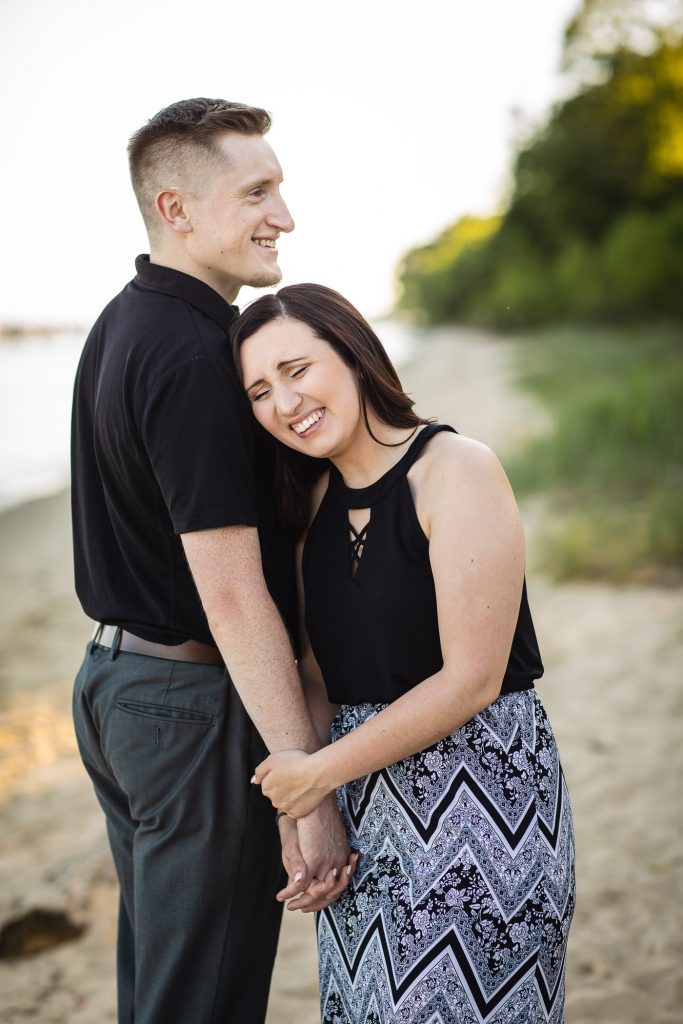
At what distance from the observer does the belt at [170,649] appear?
2.21 m

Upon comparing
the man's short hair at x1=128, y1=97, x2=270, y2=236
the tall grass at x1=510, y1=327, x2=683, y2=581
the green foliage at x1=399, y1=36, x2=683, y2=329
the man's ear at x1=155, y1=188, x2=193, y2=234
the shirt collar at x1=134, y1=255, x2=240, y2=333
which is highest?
the green foliage at x1=399, y1=36, x2=683, y2=329

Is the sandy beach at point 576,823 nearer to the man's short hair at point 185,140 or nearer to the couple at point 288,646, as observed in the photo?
the couple at point 288,646

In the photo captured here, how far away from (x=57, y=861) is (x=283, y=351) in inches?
132

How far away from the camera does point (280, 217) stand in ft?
7.42

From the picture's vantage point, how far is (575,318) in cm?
3512

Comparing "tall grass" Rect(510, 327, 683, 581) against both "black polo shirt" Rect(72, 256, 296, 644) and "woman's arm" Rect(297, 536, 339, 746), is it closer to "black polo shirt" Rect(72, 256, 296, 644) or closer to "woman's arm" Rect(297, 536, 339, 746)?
"woman's arm" Rect(297, 536, 339, 746)

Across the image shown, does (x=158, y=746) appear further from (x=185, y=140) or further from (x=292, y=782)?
(x=185, y=140)

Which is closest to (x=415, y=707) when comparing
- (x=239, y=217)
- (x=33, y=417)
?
(x=239, y=217)

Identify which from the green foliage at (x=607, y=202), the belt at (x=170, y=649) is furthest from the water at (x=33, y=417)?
the green foliage at (x=607, y=202)

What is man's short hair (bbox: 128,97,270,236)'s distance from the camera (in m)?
2.19

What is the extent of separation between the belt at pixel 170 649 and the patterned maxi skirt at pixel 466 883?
39cm

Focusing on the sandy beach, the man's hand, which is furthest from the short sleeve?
the sandy beach

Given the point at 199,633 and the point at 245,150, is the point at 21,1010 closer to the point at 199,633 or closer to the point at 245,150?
the point at 199,633

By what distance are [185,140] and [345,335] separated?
61 centimetres
